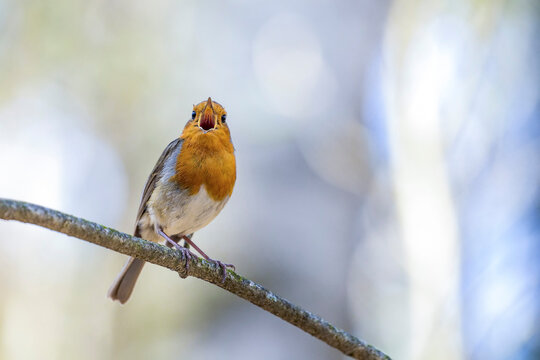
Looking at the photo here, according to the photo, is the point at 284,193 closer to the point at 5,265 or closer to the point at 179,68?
the point at 179,68

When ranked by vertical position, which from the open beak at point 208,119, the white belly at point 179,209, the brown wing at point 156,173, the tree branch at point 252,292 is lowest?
the tree branch at point 252,292

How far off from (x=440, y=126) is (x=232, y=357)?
12.9 feet

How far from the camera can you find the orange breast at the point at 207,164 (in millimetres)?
3492

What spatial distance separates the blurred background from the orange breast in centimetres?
308

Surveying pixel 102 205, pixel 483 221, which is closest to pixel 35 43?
pixel 102 205

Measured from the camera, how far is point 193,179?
3.56m

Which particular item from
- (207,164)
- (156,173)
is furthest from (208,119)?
(156,173)

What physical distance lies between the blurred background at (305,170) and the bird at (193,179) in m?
2.86

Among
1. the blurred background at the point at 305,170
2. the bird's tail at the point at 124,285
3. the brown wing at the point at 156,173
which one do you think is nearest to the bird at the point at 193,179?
the brown wing at the point at 156,173

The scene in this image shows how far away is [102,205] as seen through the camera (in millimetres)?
9141

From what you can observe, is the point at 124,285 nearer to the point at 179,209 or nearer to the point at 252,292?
the point at 179,209

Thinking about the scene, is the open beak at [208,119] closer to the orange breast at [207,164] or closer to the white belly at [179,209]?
the orange breast at [207,164]

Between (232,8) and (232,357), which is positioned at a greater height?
(232,8)

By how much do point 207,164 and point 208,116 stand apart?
14.9 inches
